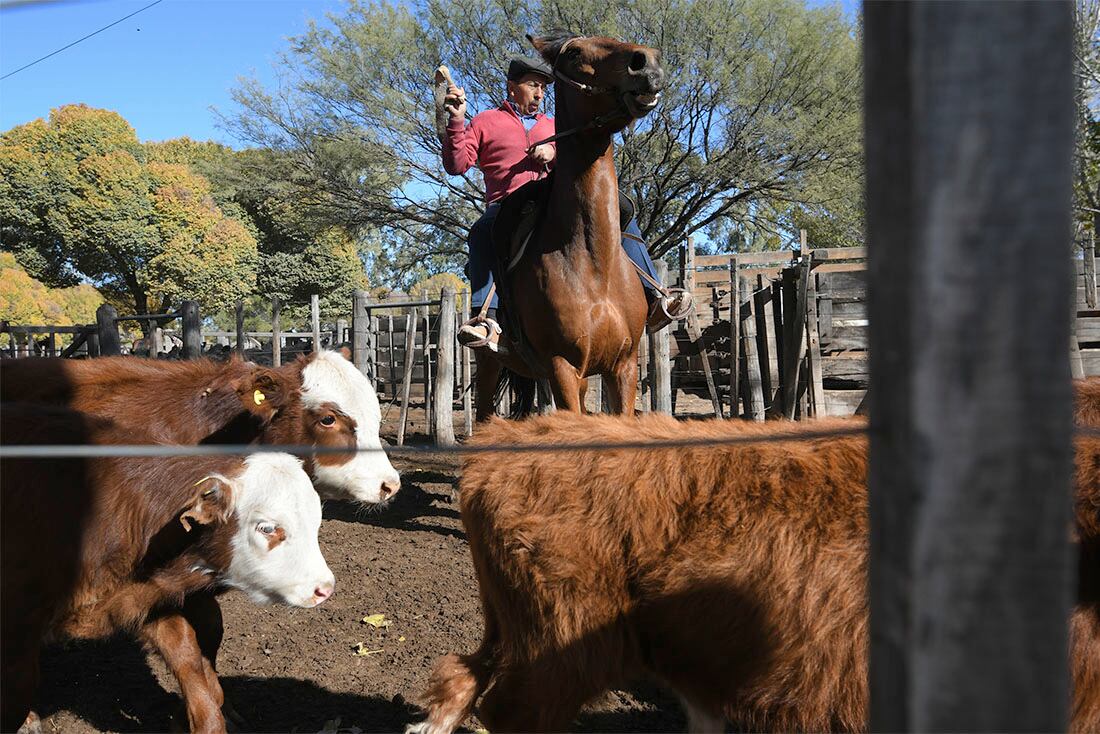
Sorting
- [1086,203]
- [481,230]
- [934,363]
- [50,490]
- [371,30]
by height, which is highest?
[371,30]

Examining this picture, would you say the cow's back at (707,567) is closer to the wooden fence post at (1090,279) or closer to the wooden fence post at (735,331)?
the wooden fence post at (735,331)

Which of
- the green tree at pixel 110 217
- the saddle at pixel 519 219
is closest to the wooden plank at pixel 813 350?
the saddle at pixel 519 219

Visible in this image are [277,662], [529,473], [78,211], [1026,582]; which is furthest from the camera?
[78,211]

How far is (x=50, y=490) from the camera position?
317 cm

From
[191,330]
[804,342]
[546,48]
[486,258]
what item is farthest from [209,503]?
[804,342]

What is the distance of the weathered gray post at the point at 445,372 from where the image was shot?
42.3 ft

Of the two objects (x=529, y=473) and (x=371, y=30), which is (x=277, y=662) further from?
(x=371, y=30)

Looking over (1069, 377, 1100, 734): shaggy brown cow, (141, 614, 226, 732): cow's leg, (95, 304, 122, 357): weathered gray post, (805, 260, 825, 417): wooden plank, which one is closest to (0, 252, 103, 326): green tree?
(95, 304, 122, 357): weathered gray post

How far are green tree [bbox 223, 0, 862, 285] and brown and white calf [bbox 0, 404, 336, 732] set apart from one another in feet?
70.3

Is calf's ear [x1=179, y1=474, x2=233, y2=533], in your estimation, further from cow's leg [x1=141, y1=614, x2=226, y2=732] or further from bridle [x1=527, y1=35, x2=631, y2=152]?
bridle [x1=527, y1=35, x2=631, y2=152]

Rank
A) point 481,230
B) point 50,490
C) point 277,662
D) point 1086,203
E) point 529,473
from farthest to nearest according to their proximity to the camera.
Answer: point 1086,203
point 481,230
point 277,662
point 50,490
point 529,473

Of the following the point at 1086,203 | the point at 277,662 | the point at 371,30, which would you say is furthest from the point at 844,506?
the point at 371,30

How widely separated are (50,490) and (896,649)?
3.17 m

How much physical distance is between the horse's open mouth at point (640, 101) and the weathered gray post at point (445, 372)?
778 cm
